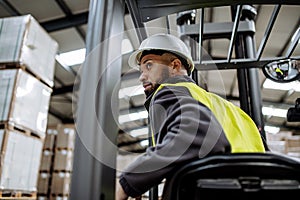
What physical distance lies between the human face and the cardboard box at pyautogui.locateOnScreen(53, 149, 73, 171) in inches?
244

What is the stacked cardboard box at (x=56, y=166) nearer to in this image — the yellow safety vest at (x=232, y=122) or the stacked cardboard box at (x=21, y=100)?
the stacked cardboard box at (x=21, y=100)

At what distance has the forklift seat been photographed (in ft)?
2.33

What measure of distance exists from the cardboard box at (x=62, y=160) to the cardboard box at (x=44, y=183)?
270mm

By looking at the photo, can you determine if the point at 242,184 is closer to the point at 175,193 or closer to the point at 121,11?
the point at 175,193

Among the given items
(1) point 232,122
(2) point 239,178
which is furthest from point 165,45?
(2) point 239,178

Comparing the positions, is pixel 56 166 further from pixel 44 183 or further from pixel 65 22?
pixel 65 22

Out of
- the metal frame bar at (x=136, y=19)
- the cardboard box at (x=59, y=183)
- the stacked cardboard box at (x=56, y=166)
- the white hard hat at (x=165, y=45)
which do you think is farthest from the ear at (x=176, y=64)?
the cardboard box at (x=59, y=183)

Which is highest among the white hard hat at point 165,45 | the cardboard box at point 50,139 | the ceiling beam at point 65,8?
the ceiling beam at point 65,8

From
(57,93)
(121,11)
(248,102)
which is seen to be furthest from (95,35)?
(57,93)

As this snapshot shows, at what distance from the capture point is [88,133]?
0.84 meters

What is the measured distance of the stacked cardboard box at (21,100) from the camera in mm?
3188

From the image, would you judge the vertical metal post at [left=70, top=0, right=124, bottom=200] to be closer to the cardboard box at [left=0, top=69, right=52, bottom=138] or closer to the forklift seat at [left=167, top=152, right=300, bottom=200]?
the forklift seat at [left=167, top=152, right=300, bottom=200]

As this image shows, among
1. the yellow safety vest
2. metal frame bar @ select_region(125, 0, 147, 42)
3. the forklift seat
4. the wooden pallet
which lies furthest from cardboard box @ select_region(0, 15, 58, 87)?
the forklift seat

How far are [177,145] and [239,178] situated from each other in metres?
0.19
